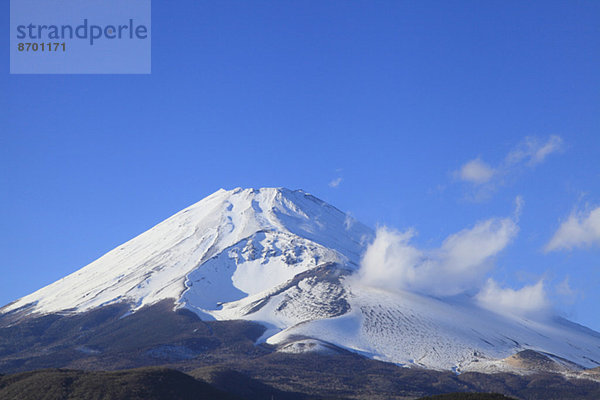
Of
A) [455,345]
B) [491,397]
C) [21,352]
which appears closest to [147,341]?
[21,352]

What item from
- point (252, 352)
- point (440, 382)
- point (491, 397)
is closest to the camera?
point (491, 397)

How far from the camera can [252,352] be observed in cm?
17912

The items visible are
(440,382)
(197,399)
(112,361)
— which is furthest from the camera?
(112,361)

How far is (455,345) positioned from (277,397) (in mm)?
81678

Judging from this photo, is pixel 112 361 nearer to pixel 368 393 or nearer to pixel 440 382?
pixel 368 393

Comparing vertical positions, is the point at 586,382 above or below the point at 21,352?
below

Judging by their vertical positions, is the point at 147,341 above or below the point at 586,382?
above

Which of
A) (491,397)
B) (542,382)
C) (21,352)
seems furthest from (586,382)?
→ (21,352)

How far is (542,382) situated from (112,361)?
101743 millimetres

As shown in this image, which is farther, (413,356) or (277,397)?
(413,356)

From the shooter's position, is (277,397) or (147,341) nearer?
(277,397)

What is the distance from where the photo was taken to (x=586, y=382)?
161 meters

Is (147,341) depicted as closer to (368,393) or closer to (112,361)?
(112,361)

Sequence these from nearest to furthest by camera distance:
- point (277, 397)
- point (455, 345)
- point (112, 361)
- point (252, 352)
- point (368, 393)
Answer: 1. point (277, 397)
2. point (368, 393)
3. point (112, 361)
4. point (252, 352)
5. point (455, 345)
